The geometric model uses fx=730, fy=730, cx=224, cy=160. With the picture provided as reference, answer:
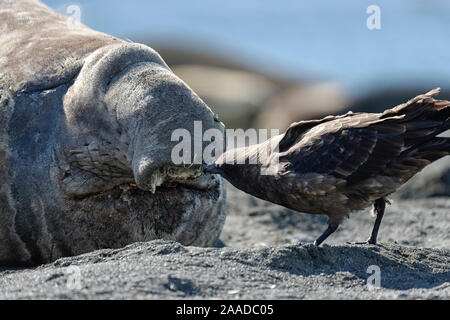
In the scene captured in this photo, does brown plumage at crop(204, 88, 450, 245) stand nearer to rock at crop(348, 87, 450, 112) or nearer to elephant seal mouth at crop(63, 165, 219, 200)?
elephant seal mouth at crop(63, 165, 219, 200)

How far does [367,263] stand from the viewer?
19.0 feet

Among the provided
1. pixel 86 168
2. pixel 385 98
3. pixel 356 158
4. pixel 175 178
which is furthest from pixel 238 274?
pixel 385 98

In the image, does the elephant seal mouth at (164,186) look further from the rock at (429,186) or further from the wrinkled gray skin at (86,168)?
the rock at (429,186)

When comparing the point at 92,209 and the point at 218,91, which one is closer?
the point at 92,209

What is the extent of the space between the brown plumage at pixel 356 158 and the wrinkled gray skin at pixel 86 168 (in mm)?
783

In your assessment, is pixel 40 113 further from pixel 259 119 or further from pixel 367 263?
pixel 259 119

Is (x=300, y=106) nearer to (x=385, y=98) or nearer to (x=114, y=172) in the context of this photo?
(x=385, y=98)

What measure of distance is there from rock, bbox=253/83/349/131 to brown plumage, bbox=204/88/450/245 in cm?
1600

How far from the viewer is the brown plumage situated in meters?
5.91

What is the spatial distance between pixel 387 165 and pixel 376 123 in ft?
1.21

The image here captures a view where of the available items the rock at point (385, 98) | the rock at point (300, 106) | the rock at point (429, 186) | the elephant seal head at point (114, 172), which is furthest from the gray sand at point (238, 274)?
the rock at point (300, 106)

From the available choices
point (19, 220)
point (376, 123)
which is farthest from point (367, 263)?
point (19, 220)

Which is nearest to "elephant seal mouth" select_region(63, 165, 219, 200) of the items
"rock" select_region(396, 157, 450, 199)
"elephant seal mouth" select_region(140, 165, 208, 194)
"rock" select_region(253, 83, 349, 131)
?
"elephant seal mouth" select_region(140, 165, 208, 194)

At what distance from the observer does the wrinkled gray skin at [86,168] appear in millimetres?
6340
